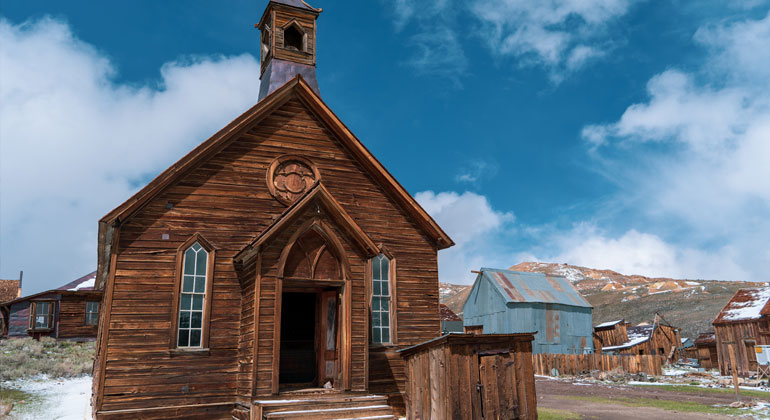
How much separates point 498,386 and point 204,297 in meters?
7.13

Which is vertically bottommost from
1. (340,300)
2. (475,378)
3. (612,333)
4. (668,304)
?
(475,378)

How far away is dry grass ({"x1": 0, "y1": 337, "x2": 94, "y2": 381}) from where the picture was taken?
78.3 feet

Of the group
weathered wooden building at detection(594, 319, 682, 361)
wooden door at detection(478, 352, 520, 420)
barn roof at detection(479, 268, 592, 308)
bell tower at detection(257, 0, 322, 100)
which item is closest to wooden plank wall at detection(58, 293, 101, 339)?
bell tower at detection(257, 0, 322, 100)

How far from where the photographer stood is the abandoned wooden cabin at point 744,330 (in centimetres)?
3531

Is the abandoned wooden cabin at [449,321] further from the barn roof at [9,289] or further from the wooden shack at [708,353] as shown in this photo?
the barn roof at [9,289]

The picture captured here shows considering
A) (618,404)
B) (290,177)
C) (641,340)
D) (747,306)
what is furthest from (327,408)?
(641,340)

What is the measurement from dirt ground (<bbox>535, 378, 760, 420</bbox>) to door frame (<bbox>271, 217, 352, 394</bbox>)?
7114mm

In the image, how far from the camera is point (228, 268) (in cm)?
1393

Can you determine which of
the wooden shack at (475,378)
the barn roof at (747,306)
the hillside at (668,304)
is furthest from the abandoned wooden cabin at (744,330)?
the wooden shack at (475,378)

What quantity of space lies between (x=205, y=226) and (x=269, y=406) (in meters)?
4.80

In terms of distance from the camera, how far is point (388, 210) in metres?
16.2

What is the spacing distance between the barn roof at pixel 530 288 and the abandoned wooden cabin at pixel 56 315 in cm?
2769

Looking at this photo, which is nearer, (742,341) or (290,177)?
(290,177)

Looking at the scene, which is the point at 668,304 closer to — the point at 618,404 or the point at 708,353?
the point at 708,353
